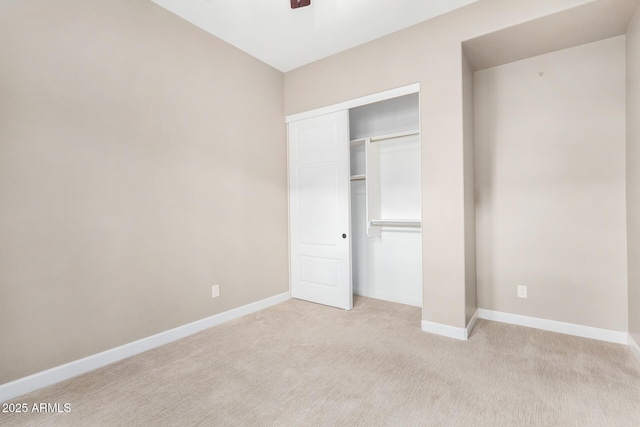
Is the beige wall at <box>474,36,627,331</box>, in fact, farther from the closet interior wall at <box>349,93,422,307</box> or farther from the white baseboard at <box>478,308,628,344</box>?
the closet interior wall at <box>349,93,422,307</box>

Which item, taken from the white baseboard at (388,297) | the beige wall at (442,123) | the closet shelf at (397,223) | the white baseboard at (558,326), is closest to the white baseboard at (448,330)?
the beige wall at (442,123)

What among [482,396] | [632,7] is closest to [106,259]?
[482,396]

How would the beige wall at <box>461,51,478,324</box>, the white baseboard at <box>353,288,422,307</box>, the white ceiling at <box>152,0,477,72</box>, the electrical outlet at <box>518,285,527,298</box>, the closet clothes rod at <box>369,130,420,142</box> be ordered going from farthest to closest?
the white baseboard at <box>353,288,422,307</box> → the closet clothes rod at <box>369,130,420,142</box> → the electrical outlet at <box>518,285,527,298</box> → the beige wall at <box>461,51,478,324</box> → the white ceiling at <box>152,0,477,72</box>

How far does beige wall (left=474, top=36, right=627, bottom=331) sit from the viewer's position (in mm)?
2602

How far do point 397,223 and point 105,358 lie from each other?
119 inches

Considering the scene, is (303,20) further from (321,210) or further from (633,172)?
(633,172)

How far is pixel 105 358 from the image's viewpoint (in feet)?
7.47

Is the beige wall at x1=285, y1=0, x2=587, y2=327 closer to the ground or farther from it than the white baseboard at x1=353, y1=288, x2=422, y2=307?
farther from it

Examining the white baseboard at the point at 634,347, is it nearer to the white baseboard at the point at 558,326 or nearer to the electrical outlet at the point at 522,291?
the white baseboard at the point at 558,326

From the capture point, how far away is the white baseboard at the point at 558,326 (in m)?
2.58

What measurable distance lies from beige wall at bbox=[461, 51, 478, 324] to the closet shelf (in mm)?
592

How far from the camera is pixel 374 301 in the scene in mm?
3775

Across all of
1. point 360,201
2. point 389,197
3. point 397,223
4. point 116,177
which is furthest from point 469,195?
point 116,177

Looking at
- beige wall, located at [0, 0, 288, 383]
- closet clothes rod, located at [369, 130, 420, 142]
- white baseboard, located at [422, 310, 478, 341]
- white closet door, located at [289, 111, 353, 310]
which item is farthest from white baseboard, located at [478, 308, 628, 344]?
beige wall, located at [0, 0, 288, 383]
